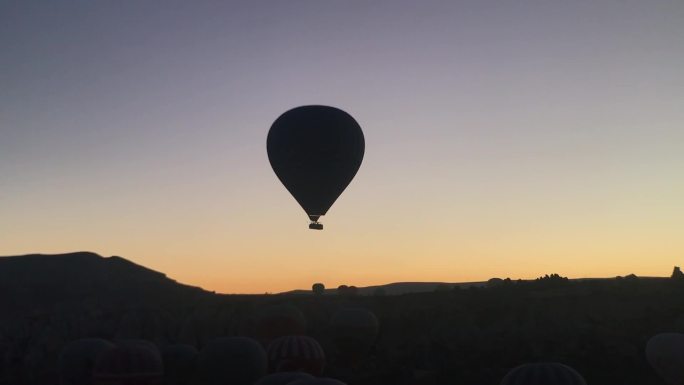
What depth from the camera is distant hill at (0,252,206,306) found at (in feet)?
246

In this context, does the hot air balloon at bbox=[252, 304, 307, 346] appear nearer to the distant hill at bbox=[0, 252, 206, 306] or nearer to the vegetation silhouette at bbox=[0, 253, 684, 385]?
the vegetation silhouette at bbox=[0, 253, 684, 385]

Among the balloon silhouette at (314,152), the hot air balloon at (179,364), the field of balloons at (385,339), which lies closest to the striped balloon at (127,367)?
the field of balloons at (385,339)

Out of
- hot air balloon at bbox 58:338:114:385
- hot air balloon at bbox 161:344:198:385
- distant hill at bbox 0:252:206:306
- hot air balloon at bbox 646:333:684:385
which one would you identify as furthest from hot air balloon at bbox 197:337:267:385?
distant hill at bbox 0:252:206:306

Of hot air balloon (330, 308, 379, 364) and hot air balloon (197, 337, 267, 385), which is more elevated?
hot air balloon (330, 308, 379, 364)

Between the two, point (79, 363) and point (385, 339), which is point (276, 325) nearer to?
point (385, 339)

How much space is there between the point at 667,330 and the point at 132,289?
55.1 m

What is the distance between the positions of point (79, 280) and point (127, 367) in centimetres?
6583

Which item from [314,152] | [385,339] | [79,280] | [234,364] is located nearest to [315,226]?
[314,152]

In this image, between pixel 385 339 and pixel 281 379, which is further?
pixel 385 339

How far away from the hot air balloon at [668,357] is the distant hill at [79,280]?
49.6 meters

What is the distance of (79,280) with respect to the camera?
273ft

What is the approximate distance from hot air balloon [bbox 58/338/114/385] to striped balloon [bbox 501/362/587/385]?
1586 cm

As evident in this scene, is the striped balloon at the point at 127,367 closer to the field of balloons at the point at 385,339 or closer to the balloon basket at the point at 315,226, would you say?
the field of balloons at the point at 385,339

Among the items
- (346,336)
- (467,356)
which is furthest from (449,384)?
(346,336)
